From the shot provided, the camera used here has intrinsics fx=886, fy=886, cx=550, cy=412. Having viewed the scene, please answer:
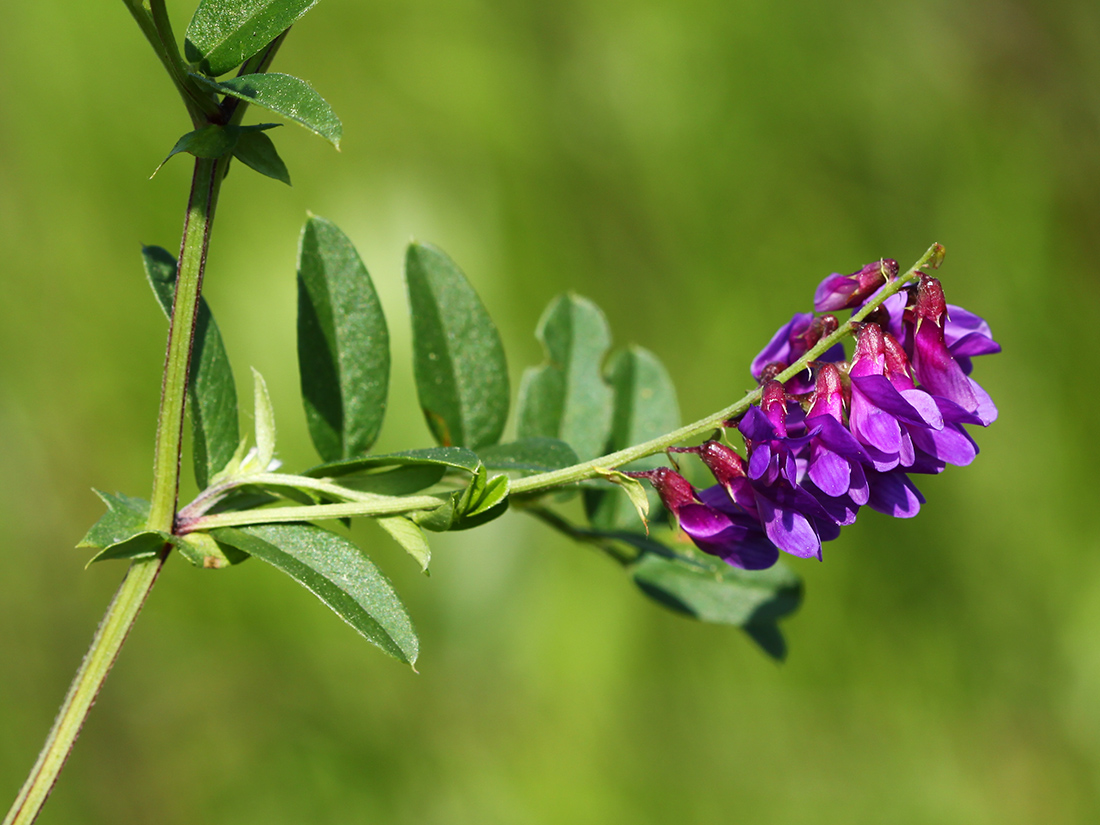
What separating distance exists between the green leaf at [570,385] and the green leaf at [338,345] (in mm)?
206

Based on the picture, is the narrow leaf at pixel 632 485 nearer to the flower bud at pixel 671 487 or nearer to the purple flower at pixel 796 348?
the flower bud at pixel 671 487

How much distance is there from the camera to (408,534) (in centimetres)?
67

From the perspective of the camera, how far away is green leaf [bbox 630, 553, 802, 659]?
3.37 ft

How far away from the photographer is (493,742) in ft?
6.43

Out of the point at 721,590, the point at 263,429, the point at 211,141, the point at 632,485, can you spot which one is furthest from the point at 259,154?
the point at 721,590

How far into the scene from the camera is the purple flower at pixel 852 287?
2.27ft

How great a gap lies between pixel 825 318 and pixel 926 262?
0.08m

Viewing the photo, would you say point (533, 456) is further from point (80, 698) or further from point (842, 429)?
point (80, 698)

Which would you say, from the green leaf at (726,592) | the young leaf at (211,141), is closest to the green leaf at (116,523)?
the young leaf at (211,141)

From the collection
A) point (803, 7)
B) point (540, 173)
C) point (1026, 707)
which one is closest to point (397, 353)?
point (540, 173)

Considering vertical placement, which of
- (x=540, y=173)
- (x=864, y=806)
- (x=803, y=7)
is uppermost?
(x=803, y=7)

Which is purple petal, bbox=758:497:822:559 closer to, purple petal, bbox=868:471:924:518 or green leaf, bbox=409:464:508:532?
purple petal, bbox=868:471:924:518

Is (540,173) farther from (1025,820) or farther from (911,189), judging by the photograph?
(1025,820)

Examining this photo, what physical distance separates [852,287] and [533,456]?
29 cm
